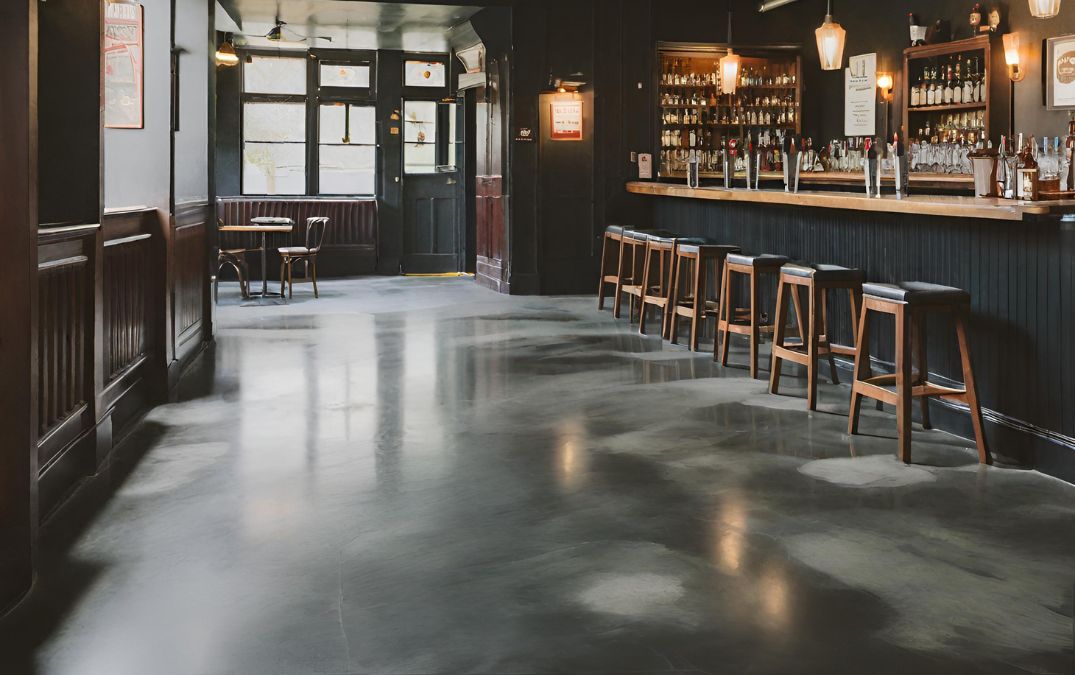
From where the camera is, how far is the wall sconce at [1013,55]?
9.50 metres

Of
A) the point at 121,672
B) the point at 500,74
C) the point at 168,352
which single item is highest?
the point at 500,74

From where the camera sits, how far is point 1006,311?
15.5 ft

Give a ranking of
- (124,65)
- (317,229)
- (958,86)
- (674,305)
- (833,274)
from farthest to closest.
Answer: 1. (317,229)
2. (958,86)
3. (674,305)
4. (124,65)
5. (833,274)

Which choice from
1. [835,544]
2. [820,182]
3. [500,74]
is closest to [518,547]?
[835,544]

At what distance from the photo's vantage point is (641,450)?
4688 millimetres

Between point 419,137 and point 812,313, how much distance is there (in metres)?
9.74

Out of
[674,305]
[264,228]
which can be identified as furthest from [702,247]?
[264,228]

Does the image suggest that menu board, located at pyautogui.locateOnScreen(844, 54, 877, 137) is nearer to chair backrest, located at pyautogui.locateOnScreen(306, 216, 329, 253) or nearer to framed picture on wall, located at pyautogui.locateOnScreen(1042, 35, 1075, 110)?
framed picture on wall, located at pyautogui.locateOnScreen(1042, 35, 1075, 110)

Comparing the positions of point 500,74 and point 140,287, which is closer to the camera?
point 140,287

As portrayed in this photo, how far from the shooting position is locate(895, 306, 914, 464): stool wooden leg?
4.50 m

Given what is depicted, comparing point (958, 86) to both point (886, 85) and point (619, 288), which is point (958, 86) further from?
point (619, 288)

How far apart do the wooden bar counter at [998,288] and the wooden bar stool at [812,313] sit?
0.72 feet

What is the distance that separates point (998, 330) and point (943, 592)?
2.15m

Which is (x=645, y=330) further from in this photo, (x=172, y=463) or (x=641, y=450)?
(x=172, y=463)
